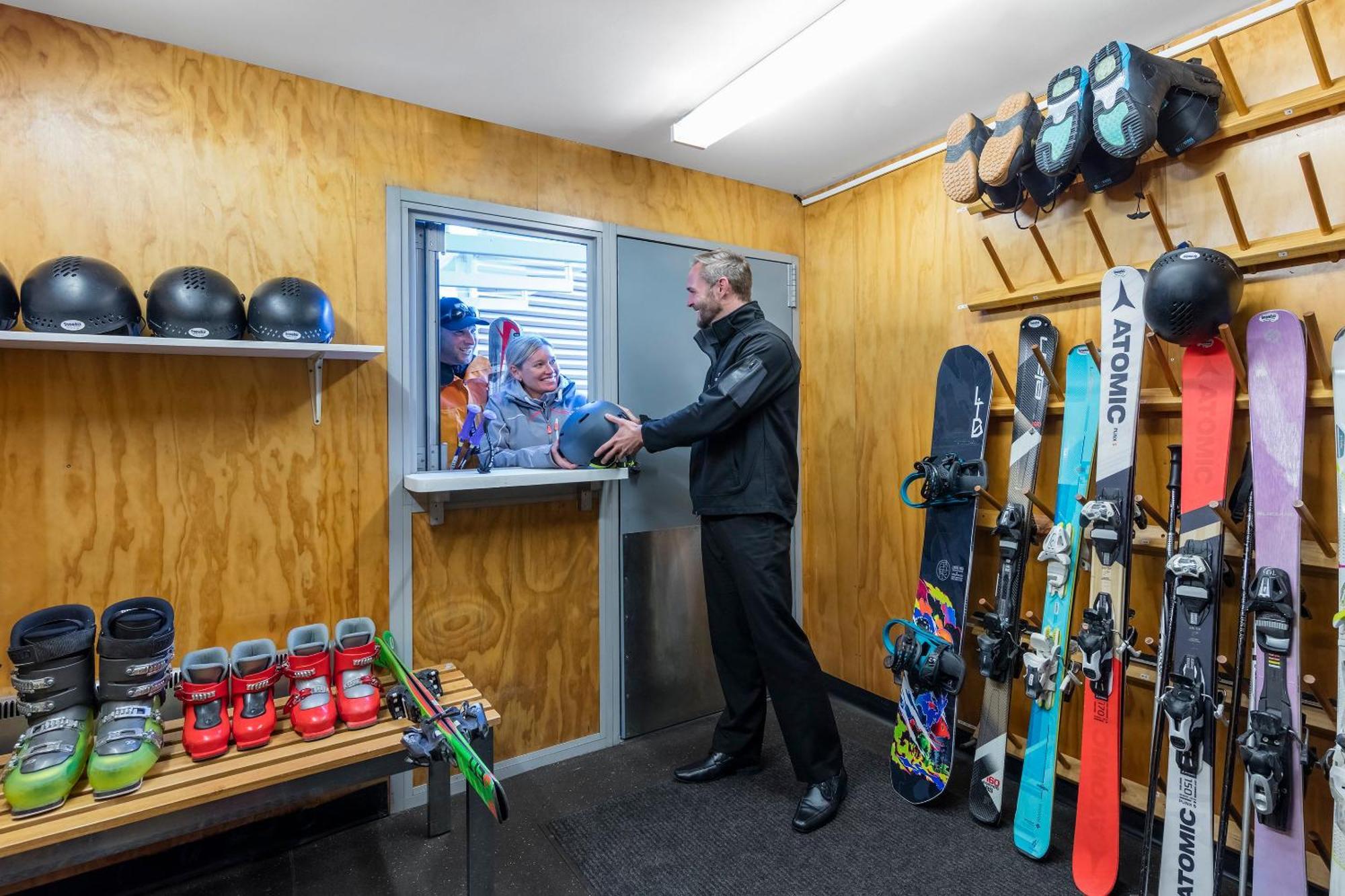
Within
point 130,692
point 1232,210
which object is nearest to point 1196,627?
point 1232,210

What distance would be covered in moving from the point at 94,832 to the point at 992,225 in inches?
120

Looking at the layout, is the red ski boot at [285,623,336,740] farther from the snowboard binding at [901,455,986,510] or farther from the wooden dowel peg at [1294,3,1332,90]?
the wooden dowel peg at [1294,3,1332,90]

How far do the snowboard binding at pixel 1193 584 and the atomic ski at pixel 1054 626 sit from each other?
0.30 meters

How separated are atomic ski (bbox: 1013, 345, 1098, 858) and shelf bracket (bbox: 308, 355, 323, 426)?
2251mm

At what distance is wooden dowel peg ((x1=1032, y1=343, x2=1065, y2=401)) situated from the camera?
2.11 metres

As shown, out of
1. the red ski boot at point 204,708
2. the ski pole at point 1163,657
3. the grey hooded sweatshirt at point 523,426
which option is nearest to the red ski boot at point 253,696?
the red ski boot at point 204,708

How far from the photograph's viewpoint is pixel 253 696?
1735 millimetres

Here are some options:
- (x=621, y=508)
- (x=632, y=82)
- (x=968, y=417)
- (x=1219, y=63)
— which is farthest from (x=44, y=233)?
(x=1219, y=63)

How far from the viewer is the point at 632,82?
7.10 ft

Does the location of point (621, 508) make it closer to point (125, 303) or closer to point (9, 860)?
point (125, 303)

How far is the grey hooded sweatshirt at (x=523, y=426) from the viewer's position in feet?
8.14

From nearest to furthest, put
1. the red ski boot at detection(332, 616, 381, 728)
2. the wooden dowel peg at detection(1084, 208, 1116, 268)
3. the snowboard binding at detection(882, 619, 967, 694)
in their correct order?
the red ski boot at detection(332, 616, 381, 728) < the wooden dowel peg at detection(1084, 208, 1116, 268) < the snowboard binding at detection(882, 619, 967, 694)

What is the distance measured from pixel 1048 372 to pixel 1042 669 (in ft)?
3.02

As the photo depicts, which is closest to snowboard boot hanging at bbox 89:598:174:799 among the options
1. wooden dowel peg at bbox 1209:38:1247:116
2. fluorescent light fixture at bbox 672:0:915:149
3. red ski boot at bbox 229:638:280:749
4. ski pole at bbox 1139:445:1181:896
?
red ski boot at bbox 229:638:280:749
